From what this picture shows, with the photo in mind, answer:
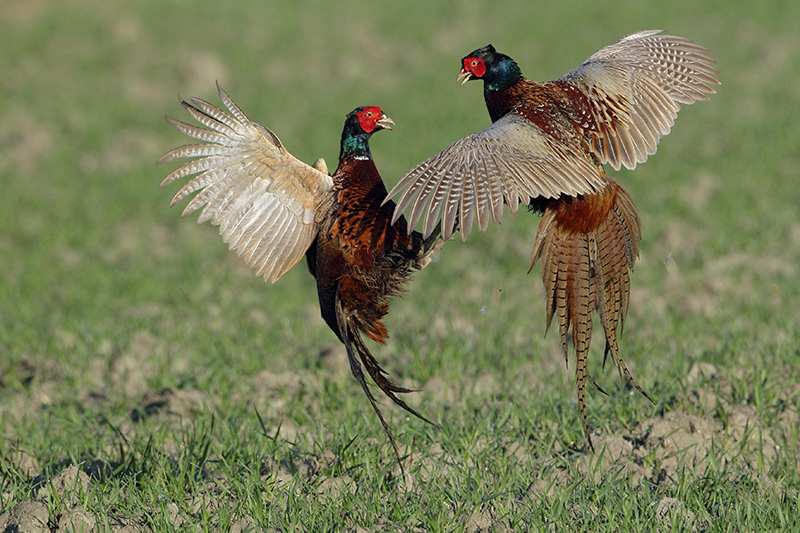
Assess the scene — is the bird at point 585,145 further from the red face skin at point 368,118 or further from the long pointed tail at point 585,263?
the red face skin at point 368,118

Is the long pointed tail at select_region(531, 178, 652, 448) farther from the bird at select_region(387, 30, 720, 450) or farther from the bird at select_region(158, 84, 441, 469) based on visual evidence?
the bird at select_region(158, 84, 441, 469)

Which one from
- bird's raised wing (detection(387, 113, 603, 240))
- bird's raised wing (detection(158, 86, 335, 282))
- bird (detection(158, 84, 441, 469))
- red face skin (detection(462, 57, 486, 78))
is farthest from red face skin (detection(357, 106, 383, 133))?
bird's raised wing (detection(387, 113, 603, 240))

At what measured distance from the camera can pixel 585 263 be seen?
126 inches

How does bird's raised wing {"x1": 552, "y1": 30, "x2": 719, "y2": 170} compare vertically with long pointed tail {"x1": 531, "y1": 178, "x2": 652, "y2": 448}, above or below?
above

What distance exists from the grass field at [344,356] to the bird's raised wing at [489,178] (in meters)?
0.97

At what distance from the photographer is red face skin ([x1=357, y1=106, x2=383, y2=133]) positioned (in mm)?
3203

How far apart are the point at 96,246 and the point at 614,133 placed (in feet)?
17.6

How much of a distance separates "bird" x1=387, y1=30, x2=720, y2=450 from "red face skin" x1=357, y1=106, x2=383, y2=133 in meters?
0.33

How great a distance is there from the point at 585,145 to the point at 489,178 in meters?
0.56

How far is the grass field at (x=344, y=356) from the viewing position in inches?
119

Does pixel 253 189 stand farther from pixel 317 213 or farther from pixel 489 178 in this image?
pixel 489 178

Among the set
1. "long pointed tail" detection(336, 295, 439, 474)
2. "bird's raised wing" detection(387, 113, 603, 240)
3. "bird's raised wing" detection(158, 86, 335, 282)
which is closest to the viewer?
"bird's raised wing" detection(387, 113, 603, 240)

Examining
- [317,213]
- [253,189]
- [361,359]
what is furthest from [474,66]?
[361,359]

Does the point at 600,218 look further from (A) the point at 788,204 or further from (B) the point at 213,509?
(A) the point at 788,204
